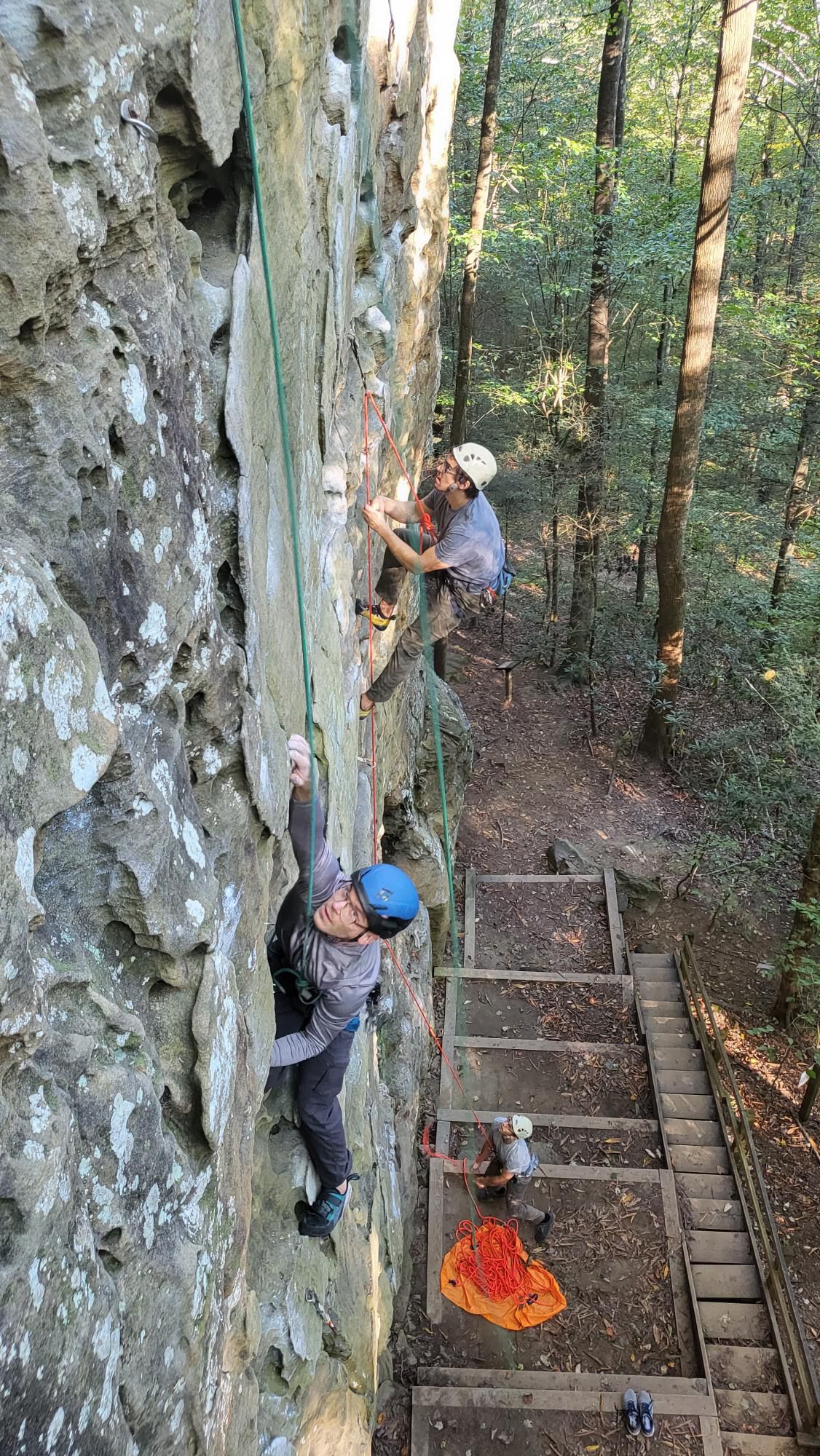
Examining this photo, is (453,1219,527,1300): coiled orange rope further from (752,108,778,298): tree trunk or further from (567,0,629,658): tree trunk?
(752,108,778,298): tree trunk

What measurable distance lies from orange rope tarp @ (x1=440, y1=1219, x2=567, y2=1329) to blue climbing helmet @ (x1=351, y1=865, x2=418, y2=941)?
5555 mm

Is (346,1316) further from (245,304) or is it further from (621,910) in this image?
(621,910)

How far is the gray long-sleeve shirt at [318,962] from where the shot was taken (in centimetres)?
395

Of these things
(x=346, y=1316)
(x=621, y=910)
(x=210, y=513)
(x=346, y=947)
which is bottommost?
(x=621, y=910)

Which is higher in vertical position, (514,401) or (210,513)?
(210,513)

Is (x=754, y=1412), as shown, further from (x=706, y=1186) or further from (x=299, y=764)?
(x=299, y=764)

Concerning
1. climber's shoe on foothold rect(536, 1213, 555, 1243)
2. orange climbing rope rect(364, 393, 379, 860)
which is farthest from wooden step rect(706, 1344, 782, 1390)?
orange climbing rope rect(364, 393, 379, 860)

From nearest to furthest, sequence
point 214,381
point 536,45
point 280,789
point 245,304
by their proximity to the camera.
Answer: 1. point 214,381
2. point 245,304
3. point 280,789
4. point 536,45

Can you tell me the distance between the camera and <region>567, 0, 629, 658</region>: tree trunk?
1375 cm

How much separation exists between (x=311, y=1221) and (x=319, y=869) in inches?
73.2

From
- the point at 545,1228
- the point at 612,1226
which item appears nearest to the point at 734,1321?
the point at 612,1226

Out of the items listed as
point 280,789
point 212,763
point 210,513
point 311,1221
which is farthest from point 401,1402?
point 210,513

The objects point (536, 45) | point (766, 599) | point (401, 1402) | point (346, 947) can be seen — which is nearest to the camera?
point (346, 947)

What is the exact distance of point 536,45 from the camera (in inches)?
688
